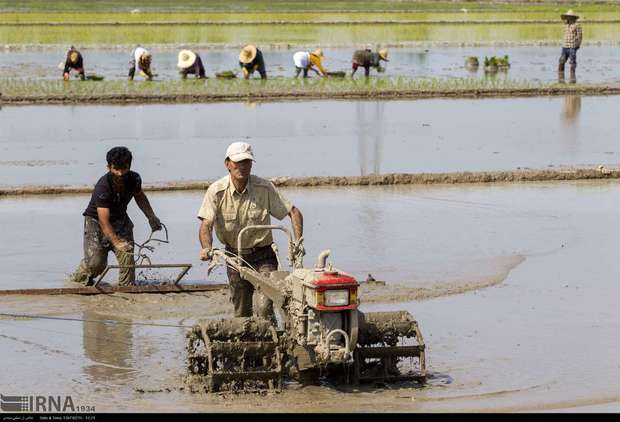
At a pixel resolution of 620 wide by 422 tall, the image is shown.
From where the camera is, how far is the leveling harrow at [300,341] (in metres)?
7.04

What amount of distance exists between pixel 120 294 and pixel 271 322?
8.66 ft

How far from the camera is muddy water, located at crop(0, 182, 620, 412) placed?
7.48 metres

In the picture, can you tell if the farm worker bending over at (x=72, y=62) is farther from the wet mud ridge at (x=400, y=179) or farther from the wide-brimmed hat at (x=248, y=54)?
the wet mud ridge at (x=400, y=179)

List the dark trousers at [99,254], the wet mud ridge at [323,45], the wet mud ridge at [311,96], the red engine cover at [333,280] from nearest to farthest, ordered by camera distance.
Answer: the red engine cover at [333,280] → the dark trousers at [99,254] → the wet mud ridge at [311,96] → the wet mud ridge at [323,45]

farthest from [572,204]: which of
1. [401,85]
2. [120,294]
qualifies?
[401,85]

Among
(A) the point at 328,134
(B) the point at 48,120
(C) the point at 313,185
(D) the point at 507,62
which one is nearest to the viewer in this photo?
(C) the point at 313,185

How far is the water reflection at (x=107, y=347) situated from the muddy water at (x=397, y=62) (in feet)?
72.0

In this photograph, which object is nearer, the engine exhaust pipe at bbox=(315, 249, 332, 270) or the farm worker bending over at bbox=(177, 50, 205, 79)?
the engine exhaust pipe at bbox=(315, 249, 332, 270)

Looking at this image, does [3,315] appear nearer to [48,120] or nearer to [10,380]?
[10,380]

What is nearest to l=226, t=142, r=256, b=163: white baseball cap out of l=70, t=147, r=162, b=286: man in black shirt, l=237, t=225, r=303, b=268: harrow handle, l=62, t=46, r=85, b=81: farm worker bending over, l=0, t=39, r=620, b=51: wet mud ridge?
l=237, t=225, r=303, b=268: harrow handle

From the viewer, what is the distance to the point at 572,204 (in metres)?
14.0

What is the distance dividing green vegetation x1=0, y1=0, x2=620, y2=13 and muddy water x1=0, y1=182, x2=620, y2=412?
A: 48755 mm

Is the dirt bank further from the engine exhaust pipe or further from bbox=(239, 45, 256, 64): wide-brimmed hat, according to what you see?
the engine exhaust pipe

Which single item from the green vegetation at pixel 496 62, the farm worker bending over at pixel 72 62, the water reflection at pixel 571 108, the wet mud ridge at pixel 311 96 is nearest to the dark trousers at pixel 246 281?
the water reflection at pixel 571 108
